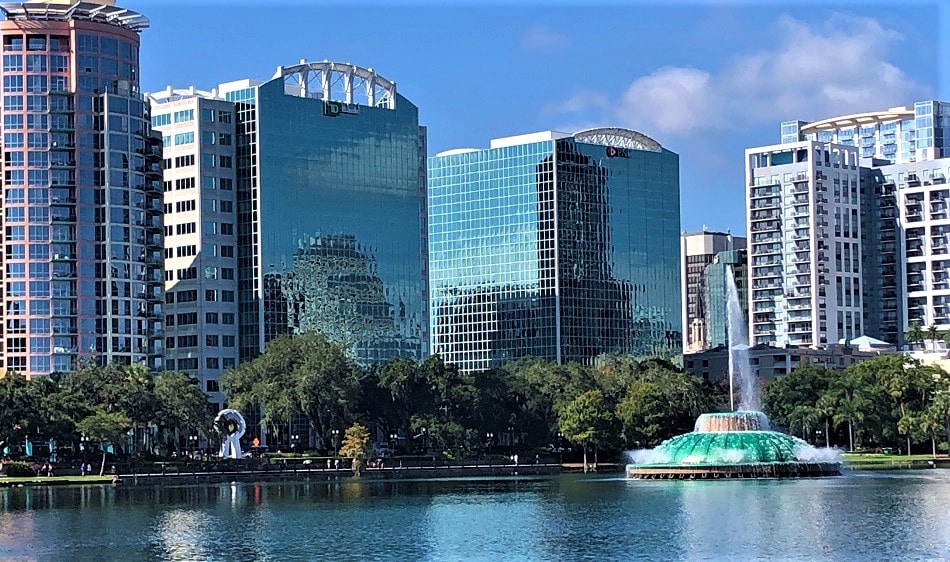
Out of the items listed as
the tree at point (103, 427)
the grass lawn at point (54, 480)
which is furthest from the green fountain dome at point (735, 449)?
the tree at point (103, 427)

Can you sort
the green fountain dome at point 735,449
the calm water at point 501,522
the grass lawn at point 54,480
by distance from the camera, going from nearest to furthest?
the calm water at point 501,522 < the green fountain dome at point 735,449 < the grass lawn at point 54,480

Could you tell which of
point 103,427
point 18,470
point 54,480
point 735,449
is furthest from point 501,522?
point 103,427

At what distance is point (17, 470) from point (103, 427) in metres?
11.7

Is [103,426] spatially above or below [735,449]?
above

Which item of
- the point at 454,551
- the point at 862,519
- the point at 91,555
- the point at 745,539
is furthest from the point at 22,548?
the point at 862,519

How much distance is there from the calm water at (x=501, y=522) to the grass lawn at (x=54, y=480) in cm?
1151

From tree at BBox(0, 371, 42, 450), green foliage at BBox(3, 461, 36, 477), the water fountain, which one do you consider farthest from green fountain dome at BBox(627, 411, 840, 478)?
tree at BBox(0, 371, 42, 450)

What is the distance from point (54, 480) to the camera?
17738cm

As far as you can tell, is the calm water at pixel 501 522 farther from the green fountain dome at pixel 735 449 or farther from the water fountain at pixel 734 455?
the green fountain dome at pixel 735 449

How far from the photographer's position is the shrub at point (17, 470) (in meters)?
180

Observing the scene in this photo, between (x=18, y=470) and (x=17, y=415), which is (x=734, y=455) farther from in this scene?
(x=17, y=415)

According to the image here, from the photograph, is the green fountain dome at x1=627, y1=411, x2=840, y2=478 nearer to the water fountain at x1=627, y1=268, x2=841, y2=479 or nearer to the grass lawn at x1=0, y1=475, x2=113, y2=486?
the water fountain at x1=627, y1=268, x2=841, y2=479

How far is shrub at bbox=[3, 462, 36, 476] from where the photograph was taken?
7098 inches

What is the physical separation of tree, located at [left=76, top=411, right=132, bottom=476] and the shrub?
7.59 meters
